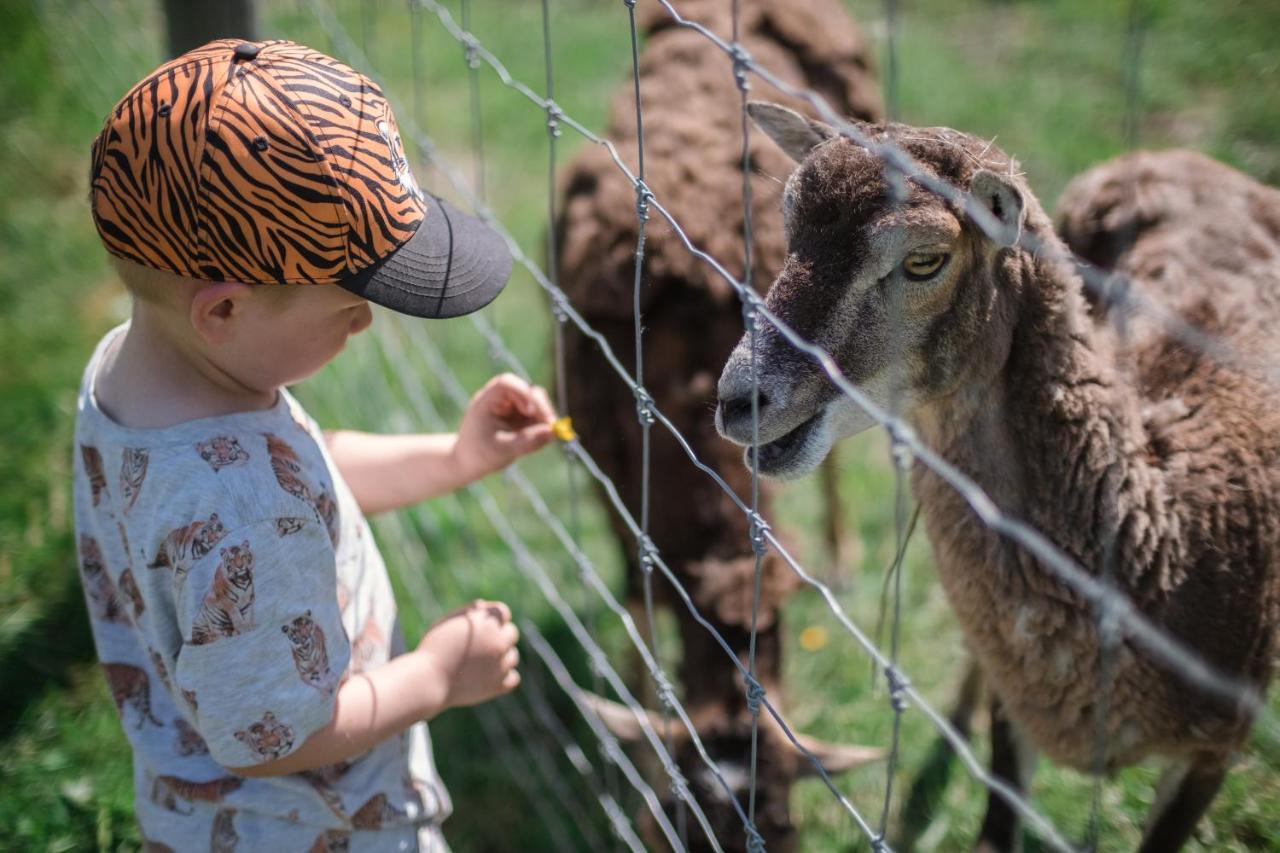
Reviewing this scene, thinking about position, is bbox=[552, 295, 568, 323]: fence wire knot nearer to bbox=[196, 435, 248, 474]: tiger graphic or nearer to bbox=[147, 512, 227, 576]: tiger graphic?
bbox=[196, 435, 248, 474]: tiger graphic

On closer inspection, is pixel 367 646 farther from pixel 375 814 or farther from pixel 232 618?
→ pixel 232 618

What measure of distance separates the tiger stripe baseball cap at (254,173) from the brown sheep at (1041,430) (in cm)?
79

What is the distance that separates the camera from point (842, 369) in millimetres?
2293

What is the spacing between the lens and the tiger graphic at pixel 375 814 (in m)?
2.28

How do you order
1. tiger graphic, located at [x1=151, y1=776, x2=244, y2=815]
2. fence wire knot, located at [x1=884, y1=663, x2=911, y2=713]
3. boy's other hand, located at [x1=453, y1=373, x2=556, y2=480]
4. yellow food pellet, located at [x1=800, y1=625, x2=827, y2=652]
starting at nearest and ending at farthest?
fence wire knot, located at [x1=884, y1=663, x2=911, y2=713] < tiger graphic, located at [x1=151, y1=776, x2=244, y2=815] < boy's other hand, located at [x1=453, y1=373, x2=556, y2=480] < yellow food pellet, located at [x1=800, y1=625, x2=827, y2=652]

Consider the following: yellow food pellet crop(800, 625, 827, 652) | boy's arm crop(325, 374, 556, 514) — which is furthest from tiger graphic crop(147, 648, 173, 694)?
yellow food pellet crop(800, 625, 827, 652)

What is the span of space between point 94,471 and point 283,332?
479 millimetres

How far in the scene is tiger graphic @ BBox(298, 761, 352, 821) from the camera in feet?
7.23

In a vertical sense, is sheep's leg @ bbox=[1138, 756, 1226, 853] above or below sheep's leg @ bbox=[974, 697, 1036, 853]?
above

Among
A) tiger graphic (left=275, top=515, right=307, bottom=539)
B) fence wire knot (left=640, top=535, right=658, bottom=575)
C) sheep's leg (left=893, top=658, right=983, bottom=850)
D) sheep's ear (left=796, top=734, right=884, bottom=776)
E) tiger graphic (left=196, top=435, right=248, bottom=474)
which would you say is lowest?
sheep's leg (left=893, top=658, right=983, bottom=850)

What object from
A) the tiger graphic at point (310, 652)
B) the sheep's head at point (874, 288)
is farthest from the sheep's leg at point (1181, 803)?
the tiger graphic at point (310, 652)

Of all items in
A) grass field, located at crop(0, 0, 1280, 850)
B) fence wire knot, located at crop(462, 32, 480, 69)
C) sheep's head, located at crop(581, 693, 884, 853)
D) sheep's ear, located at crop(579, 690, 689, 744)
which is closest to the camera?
fence wire knot, located at crop(462, 32, 480, 69)

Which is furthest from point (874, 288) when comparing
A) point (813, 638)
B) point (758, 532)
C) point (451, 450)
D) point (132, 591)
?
point (813, 638)

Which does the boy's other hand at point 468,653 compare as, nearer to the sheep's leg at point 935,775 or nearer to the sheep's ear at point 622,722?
the sheep's ear at point 622,722
